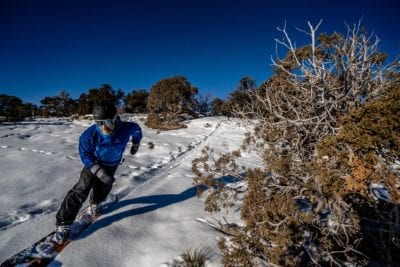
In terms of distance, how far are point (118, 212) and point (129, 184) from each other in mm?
1452

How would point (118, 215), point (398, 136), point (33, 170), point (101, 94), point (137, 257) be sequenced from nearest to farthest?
point (398, 136) < point (137, 257) < point (118, 215) < point (33, 170) < point (101, 94)

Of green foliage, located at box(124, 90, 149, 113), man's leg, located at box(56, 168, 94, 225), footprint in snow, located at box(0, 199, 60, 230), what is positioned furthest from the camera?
green foliage, located at box(124, 90, 149, 113)

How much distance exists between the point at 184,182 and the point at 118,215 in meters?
2.08

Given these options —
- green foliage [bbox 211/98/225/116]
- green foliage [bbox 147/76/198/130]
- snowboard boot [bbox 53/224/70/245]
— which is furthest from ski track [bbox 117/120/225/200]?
green foliage [bbox 211/98/225/116]

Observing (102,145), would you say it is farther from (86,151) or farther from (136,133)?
(136,133)

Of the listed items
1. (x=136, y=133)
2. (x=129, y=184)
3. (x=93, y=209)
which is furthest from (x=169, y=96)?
(x=93, y=209)

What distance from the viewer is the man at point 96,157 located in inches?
115

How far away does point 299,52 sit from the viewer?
6.23 m

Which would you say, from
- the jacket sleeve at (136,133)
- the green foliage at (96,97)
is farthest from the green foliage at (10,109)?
the jacket sleeve at (136,133)

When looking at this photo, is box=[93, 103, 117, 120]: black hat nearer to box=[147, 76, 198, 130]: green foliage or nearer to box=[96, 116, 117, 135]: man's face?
box=[96, 116, 117, 135]: man's face

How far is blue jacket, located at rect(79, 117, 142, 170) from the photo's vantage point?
3061mm

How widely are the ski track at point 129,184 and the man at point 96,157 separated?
101cm

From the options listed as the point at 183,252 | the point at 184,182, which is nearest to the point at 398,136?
the point at 183,252

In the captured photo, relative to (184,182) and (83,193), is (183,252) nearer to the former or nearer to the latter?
(83,193)
